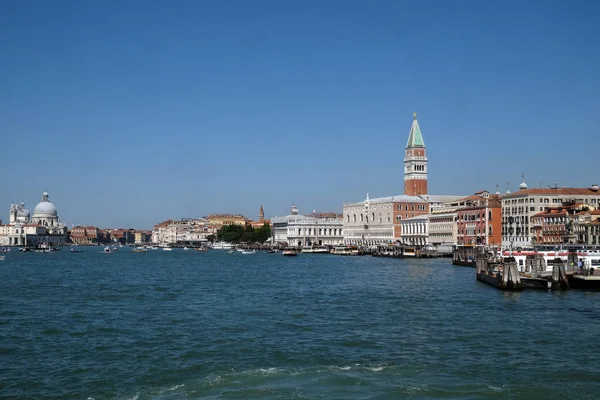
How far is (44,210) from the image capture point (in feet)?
598

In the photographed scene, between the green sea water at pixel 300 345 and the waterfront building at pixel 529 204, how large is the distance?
1580 inches

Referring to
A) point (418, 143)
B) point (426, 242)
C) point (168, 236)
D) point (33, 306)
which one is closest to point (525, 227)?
point (426, 242)

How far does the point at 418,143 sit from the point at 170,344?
311 feet

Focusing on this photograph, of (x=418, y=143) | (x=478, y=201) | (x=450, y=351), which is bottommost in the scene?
(x=450, y=351)

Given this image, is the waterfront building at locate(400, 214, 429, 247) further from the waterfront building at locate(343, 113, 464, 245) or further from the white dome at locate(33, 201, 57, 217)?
the white dome at locate(33, 201, 57, 217)

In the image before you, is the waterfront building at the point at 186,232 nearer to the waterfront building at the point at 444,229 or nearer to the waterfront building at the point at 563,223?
the waterfront building at the point at 444,229

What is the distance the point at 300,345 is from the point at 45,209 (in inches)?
6917

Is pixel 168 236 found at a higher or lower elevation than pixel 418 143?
lower

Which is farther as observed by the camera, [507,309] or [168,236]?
[168,236]

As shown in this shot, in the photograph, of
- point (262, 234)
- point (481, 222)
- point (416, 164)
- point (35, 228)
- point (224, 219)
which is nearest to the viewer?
point (481, 222)

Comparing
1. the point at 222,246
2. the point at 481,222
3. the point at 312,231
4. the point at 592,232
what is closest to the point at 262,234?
the point at 222,246

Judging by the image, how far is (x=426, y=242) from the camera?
91688mm

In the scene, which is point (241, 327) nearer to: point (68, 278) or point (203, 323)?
point (203, 323)

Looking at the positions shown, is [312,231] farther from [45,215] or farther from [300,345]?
[300,345]
